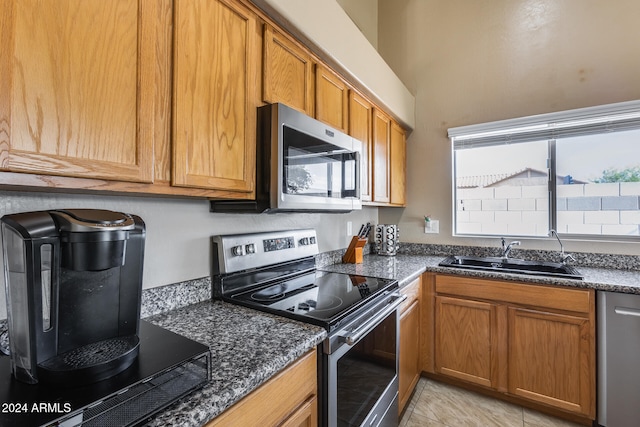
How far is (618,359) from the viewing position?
165 centimetres

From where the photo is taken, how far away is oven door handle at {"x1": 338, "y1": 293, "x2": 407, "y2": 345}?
1106 mm

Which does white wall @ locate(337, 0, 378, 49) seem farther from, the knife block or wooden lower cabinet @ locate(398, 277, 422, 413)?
wooden lower cabinet @ locate(398, 277, 422, 413)

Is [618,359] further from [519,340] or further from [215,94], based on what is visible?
[215,94]

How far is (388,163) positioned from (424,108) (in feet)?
2.64

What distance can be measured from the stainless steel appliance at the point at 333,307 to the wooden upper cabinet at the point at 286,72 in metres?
0.67

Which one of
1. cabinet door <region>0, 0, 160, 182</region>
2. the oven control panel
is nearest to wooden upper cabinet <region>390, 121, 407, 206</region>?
the oven control panel

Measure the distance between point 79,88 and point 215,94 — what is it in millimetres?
414

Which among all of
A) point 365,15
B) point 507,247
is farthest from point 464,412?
point 365,15

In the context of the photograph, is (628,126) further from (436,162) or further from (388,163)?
(388,163)

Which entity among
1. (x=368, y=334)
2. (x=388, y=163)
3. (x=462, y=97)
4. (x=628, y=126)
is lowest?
Result: (x=368, y=334)

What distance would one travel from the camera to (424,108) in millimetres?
2826

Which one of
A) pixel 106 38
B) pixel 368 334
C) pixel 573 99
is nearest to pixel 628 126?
pixel 573 99

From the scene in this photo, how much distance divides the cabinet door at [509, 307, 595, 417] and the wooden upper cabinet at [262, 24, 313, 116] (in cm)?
183

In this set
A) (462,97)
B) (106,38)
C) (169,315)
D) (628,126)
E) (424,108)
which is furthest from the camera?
(424,108)
